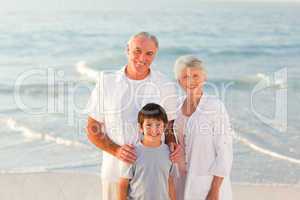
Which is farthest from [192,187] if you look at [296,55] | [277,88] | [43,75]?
[296,55]

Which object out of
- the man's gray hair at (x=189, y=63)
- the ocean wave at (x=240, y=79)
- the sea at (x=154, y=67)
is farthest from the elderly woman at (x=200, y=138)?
the ocean wave at (x=240, y=79)

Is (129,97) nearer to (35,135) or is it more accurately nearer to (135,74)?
(135,74)

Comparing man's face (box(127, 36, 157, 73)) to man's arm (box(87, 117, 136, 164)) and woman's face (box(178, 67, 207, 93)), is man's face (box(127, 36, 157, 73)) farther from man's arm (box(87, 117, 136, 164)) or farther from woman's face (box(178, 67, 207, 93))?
man's arm (box(87, 117, 136, 164))

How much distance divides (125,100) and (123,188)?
0.52 m

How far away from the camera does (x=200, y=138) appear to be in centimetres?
350

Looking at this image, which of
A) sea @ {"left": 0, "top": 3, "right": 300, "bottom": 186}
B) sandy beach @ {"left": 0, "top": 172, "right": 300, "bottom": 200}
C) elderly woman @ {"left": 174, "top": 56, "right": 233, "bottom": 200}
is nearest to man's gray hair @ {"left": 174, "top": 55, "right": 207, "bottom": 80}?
elderly woman @ {"left": 174, "top": 56, "right": 233, "bottom": 200}

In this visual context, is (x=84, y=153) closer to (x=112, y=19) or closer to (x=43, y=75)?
(x=43, y=75)

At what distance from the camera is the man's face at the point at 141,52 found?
3475mm

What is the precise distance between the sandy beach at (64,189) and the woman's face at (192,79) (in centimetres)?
199

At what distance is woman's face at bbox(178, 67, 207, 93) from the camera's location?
3490 millimetres

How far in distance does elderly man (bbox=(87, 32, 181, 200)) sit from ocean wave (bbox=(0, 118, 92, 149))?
5.22 metres

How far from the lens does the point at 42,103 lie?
38.9 ft

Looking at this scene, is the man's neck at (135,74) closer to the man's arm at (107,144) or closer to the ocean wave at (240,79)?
the man's arm at (107,144)

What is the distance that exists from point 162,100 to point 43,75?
10612 millimetres
